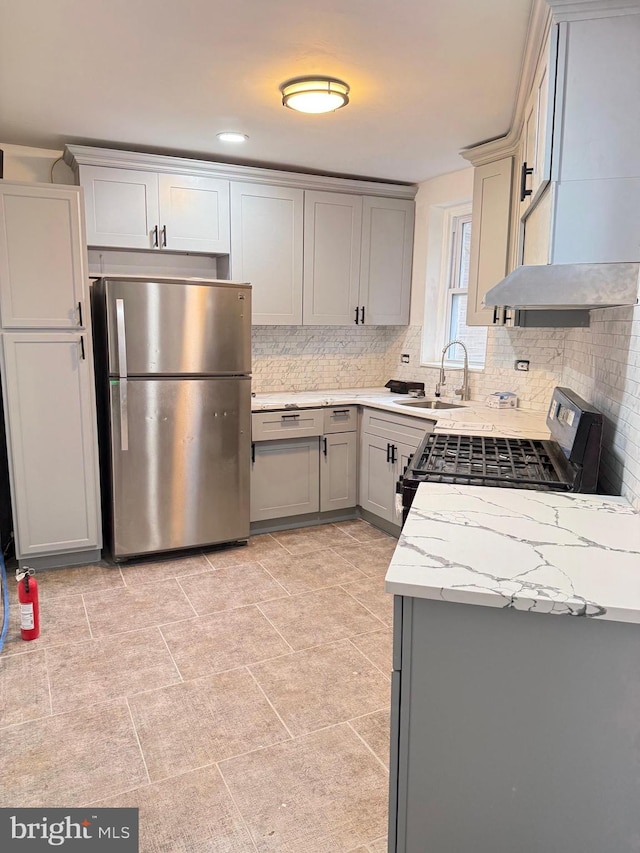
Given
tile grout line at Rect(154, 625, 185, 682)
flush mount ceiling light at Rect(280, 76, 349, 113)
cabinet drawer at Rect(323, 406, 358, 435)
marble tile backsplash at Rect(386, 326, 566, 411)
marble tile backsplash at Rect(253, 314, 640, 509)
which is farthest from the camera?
cabinet drawer at Rect(323, 406, 358, 435)

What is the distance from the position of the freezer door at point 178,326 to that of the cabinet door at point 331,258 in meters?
0.82

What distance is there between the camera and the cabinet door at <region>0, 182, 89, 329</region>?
3057 millimetres

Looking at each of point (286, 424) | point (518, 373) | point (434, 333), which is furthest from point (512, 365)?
point (286, 424)

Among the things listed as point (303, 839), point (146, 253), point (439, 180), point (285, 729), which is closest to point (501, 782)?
point (303, 839)

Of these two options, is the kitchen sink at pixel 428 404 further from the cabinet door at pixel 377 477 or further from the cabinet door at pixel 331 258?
the cabinet door at pixel 331 258

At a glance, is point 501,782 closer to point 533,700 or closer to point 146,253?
point 533,700

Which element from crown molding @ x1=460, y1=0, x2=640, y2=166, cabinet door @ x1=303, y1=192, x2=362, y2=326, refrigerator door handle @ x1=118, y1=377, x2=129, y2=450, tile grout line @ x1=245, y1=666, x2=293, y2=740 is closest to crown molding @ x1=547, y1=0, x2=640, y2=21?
crown molding @ x1=460, y1=0, x2=640, y2=166

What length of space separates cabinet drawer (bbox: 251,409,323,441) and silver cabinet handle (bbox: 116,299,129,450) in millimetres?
803

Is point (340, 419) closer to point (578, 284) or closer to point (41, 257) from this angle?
point (41, 257)

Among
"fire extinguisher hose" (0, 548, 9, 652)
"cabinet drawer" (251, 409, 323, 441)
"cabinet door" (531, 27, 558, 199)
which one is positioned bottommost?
"fire extinguisher hose" (0, 548, 9, 652)

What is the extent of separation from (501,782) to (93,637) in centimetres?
205

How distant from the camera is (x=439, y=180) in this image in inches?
168

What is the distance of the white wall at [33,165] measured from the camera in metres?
3.59

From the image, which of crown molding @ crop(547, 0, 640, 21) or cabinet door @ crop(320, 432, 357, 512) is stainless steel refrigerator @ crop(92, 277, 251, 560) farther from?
crown molding @ crop(547, 0, 640, 21)
